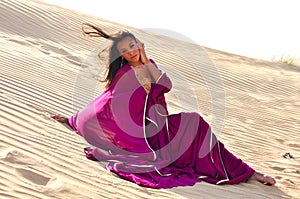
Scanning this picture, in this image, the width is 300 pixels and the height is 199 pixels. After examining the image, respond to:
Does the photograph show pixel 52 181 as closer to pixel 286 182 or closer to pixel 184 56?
pixel 286 182

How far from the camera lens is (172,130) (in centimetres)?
516

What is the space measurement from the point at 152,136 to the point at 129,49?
74cm

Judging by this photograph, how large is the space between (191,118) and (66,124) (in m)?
1.54

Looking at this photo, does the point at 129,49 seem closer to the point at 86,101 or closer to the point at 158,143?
the point at 158,143

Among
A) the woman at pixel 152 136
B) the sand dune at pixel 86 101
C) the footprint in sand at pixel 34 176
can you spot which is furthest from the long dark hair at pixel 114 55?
the footprint in sand at pixel 34 176

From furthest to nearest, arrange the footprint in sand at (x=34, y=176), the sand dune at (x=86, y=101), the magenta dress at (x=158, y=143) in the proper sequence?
the magenta dress at (x=158, y=143), the sand dune at (x=86, y=101), the footprint in sand at (x=34, y=176)

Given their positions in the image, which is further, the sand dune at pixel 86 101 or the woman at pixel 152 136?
the woman at pixel 152 136

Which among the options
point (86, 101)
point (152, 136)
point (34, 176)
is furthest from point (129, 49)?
point (86, 101)

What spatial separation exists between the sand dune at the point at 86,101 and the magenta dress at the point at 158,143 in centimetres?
13

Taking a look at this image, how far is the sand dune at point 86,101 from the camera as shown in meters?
4.79

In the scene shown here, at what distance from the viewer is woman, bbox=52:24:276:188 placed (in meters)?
5.11

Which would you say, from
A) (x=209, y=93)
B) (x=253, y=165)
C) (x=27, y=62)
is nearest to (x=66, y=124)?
(x=253, y=165)

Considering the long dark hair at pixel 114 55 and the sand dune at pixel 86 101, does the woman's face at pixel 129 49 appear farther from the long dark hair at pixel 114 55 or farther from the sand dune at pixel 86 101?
the sand dune at pixel 86 101

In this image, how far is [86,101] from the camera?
7.64 metres
